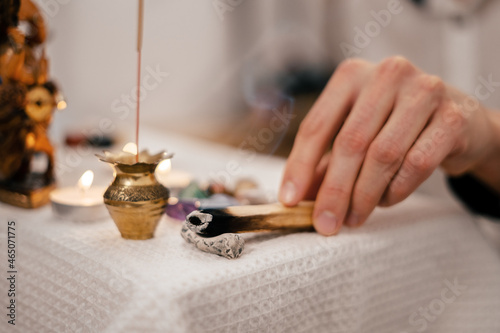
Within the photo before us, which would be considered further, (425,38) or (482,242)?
(425,38)

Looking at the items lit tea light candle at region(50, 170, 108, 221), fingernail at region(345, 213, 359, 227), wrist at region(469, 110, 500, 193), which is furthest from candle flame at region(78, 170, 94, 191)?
wrist at region(469, 110, 500, 193)

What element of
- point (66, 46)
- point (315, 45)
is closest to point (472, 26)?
point (315, 45)

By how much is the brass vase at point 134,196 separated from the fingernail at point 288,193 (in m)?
0.12

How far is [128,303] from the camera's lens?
33cm

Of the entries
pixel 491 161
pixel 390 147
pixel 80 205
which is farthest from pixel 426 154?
pixel 80 205

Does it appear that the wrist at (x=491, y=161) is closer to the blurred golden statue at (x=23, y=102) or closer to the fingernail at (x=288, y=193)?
the fingernail at (x=288, y=193)

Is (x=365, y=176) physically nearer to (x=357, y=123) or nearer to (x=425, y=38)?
(x=357, y=123)

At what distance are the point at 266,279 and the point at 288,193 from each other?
117 millimetres

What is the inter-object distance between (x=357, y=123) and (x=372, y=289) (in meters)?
0.18

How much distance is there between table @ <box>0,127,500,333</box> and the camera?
34cm

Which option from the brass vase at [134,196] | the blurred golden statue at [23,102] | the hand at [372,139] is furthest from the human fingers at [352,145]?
the blurred golden statue at [23,102]

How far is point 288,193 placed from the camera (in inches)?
18.5

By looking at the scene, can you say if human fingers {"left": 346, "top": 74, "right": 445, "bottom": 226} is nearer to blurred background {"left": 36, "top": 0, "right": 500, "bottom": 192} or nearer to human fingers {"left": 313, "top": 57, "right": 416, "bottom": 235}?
human fingers {"left": 313, "top": 57, "right": 416, "bottom": 235}

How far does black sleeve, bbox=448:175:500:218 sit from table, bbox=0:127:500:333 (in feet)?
0.60
